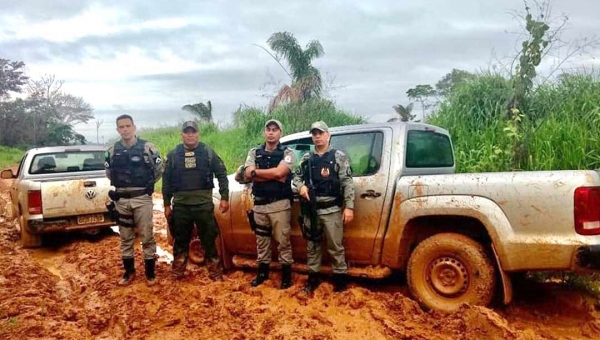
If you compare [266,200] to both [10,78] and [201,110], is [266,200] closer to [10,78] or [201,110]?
[201,110]

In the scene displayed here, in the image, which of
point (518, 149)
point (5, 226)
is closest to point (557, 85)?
point (518, 149)

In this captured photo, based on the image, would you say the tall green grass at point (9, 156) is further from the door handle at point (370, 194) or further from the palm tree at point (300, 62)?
the door handle at point (370, 194)

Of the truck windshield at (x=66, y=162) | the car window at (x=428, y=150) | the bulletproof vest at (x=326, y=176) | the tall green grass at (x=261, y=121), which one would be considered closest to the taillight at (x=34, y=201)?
the truck windshield at (x=66, y=162)

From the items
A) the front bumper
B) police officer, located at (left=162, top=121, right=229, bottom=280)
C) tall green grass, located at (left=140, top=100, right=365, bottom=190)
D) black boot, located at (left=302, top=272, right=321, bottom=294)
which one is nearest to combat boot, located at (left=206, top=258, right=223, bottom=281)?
police officer, located at (left=162, top=121, right=229, bottom=280)

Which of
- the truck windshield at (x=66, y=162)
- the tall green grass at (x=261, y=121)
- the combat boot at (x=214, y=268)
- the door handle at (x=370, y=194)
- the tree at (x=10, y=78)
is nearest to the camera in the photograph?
the door handle at (x=370, y=194)

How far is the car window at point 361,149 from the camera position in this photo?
4.57m

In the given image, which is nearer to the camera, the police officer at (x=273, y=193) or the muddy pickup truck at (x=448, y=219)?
the muddy pickup truck at (x=448, y=219)

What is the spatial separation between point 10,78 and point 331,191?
1662 inches

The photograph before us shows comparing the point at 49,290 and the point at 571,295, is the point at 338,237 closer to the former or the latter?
the point at 571,295

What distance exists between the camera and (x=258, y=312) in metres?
4.20

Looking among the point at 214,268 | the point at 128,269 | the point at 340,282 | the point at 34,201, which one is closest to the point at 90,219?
the point at 34,201

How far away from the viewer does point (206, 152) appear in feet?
17.0

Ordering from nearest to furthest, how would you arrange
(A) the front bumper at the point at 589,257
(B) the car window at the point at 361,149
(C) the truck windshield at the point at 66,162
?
(A) the front bumper at the point at 589,257, (B) the car window at the point at 361,149, (C) the truck windshield at the point at 66,162

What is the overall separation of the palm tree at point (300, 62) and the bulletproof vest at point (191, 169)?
35.9ft
